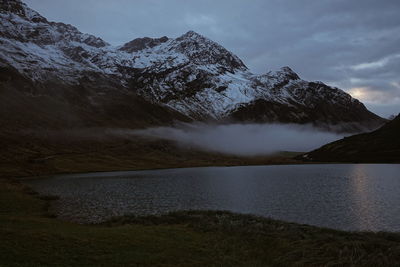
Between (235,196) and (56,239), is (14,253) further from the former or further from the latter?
(235,196)

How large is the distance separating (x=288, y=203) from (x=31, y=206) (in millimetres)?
51102

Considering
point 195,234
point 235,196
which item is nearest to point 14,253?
point 195,234

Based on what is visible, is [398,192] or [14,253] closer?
[14,253]

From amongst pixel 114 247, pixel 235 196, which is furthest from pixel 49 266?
pixel 235 196

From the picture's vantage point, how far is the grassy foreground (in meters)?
30.0

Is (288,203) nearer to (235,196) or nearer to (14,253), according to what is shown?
(235,196)

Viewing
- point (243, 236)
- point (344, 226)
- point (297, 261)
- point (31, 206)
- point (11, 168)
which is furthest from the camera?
point (11, 168)

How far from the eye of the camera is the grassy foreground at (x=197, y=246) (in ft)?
98.4

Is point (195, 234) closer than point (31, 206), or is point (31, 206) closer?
point (195, 234)

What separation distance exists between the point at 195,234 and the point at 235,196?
49.7m

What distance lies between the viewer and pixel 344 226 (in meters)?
55.0

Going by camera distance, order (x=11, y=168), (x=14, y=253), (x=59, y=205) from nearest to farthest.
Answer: (x=14, y=253) → (x=59, y=205) → (x=11, y=168)

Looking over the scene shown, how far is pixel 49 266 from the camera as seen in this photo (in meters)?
26.5

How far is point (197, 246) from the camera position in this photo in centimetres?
3788
